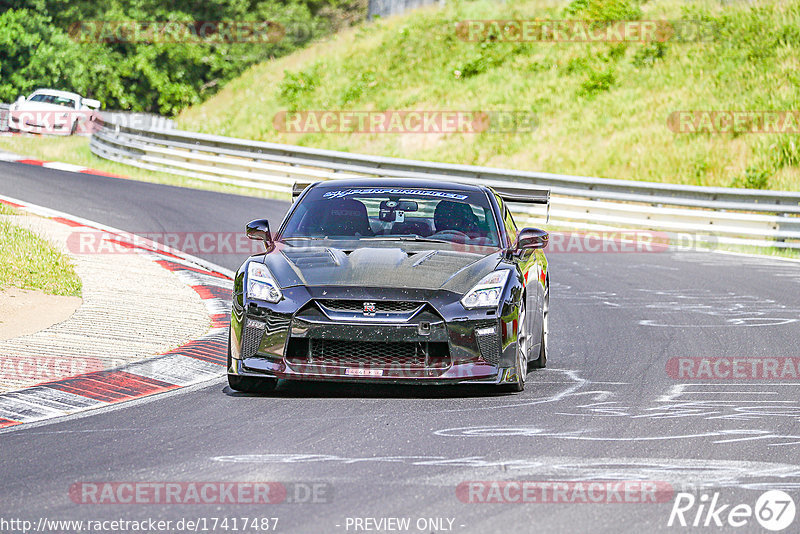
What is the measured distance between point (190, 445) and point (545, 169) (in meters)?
25.0

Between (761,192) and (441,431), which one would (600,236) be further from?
(441,431)

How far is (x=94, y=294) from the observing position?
1199 cm

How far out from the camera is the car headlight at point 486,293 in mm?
7898

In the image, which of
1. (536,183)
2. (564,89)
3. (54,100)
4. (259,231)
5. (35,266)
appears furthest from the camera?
(54,100)

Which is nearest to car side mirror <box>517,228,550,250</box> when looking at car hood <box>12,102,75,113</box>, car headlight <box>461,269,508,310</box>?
car headlight <box>461,269,508,310</box>

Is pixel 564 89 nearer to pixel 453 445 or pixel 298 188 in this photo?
pixel 298 188

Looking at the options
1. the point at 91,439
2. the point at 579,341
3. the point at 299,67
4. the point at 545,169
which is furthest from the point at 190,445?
the point at 299,67

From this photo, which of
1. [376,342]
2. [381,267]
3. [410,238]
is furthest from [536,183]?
[376,342]

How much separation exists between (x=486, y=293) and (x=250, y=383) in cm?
165

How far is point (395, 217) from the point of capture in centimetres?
938

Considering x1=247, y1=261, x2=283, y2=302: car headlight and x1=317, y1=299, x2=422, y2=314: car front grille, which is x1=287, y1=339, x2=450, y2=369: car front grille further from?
x1=247, y1=261, x2=283, y2=302: car headlight

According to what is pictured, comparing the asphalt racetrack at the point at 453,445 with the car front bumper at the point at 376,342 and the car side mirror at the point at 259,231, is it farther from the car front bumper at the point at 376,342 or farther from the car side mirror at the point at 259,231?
the car side mirror at the point at 259,231

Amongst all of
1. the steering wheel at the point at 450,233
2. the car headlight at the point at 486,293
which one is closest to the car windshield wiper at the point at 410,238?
the steering wheel at the point at 450,233

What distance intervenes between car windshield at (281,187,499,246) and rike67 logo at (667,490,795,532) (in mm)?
3819
